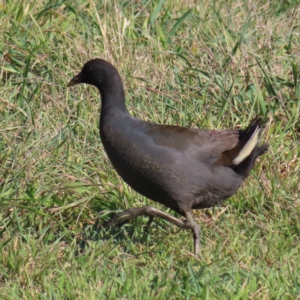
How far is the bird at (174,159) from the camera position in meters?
4.93

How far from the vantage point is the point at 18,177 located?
521 centimetres

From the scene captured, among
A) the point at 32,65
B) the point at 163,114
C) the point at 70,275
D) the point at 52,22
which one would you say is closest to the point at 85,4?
the point at 52,22

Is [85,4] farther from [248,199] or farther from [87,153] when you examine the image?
[248,199]

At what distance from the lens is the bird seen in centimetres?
493

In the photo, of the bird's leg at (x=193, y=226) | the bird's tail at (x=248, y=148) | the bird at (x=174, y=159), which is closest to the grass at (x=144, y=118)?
the bird's leg at (x=193, y=226)

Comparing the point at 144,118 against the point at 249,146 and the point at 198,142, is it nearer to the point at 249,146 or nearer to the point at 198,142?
the point at 198,142

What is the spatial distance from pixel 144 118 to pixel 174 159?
44.0 inches

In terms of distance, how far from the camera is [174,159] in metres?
4.95

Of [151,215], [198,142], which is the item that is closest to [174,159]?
[198,142]

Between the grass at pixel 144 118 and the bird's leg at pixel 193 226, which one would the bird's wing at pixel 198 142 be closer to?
the bird's leg at pixel 193 226

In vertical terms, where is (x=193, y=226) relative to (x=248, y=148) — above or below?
below

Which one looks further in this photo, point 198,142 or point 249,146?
point 198,142

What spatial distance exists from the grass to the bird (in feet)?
0.73

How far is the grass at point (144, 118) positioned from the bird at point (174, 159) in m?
0.22
